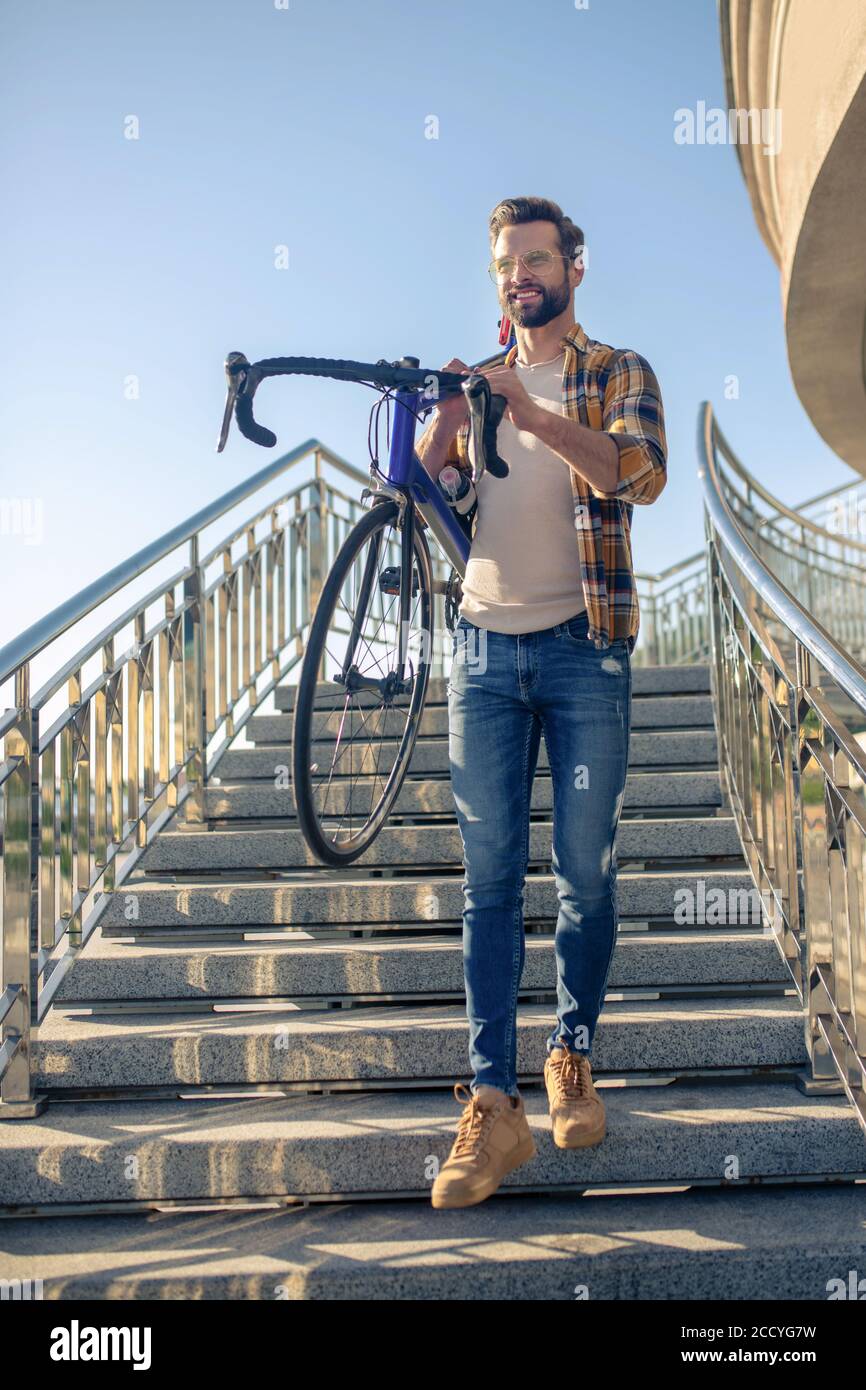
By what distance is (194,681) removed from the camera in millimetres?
3859

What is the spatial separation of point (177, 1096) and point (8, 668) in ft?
3.27

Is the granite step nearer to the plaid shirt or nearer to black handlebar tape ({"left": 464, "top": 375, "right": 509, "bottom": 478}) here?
the plaid shirt

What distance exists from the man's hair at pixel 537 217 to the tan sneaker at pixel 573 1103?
1549mm

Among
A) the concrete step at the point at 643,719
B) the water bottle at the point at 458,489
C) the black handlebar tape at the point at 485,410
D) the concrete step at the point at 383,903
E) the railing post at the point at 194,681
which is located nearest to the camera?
the black handlebar tape at the point at 485,410

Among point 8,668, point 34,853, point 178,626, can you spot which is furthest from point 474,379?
point 178,626

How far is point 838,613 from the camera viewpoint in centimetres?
877

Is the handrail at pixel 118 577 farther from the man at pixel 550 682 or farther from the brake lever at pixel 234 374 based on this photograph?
the man at pixel 550 682

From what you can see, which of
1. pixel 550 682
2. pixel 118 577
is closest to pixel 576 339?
pixel 550 682

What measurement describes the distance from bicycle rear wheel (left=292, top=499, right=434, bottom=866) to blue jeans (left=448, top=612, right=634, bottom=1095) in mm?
383

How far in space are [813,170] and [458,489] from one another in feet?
14.5

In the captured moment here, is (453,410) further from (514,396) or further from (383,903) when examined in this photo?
(383,903)

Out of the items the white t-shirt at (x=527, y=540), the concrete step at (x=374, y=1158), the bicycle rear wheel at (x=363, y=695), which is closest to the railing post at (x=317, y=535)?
the bicycle rear wheel at (x=363, y=695)

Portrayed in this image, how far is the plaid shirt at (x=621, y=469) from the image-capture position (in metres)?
2.07
